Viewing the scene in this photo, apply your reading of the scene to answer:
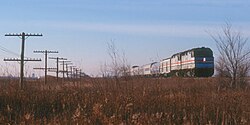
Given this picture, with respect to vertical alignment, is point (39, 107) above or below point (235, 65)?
below

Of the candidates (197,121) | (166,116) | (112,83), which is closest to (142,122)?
(166,116)

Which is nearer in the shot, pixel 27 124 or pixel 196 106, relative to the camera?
pixel 27 124

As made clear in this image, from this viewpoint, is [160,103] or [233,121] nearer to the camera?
[233,121]

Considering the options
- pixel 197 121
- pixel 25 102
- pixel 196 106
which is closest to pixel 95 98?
pixel 25 102

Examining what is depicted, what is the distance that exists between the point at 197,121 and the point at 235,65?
1364 centimetres

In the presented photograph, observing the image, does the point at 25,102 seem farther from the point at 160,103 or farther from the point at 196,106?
the point at 196,106

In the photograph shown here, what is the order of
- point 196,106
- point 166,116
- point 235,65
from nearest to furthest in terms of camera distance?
point 166,116, point 196,106, point 235,65

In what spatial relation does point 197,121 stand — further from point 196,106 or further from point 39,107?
point 39,107

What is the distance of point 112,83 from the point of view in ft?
44.0

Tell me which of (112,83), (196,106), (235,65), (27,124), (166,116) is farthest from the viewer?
(235,65)

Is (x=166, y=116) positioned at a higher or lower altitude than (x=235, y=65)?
lower

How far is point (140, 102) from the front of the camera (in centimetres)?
1053

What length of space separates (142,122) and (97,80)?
288 inches

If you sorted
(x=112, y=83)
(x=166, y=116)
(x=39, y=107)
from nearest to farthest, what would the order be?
(x=166, y=116), (x=39, y=107), (x=112, y=83)
